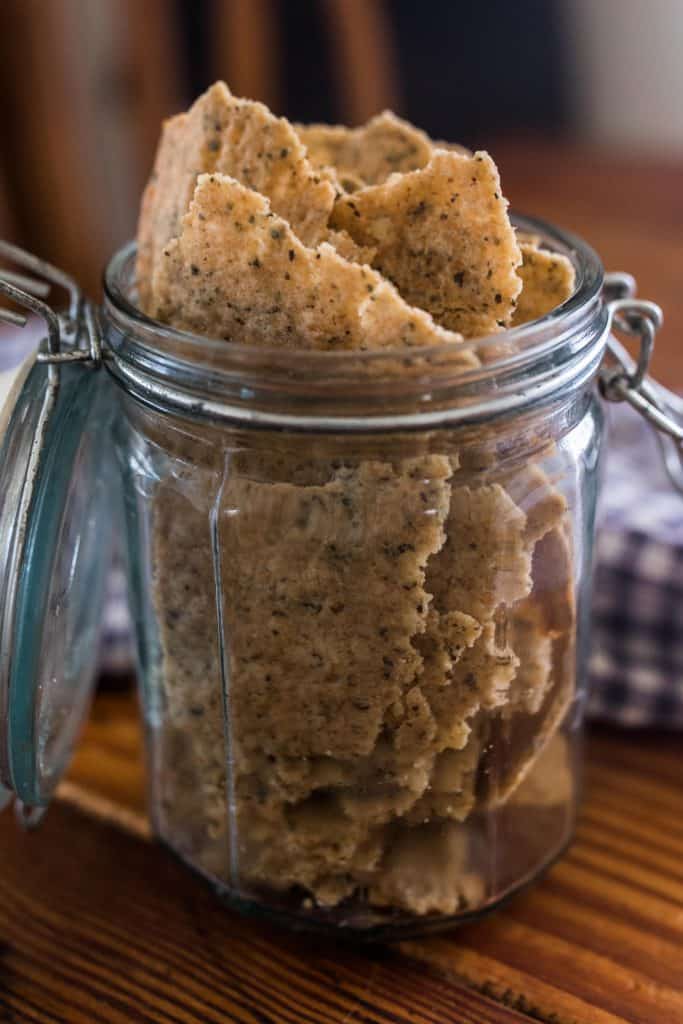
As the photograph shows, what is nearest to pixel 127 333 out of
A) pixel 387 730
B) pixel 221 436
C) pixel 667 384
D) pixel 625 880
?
pixel 221 436

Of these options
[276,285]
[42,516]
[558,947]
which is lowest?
[558,947]

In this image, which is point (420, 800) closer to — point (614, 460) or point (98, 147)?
point (614, 460)

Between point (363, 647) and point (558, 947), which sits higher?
point (363, 647)

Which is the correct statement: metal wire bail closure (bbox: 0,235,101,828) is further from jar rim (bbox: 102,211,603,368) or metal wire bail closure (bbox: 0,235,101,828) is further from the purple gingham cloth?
the purple gingham cloth

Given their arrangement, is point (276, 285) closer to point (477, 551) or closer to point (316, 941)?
point (477, 551)

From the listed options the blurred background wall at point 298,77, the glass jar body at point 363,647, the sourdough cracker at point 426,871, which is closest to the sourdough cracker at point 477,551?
the glass jar body at point 363,647

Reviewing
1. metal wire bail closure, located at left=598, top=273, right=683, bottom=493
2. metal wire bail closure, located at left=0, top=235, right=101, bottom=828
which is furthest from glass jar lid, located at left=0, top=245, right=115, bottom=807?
metal wire bail closure, located at left=598, top=273, right=683, bottom=493

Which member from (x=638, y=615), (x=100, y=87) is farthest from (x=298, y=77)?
(x=638, y=615)
